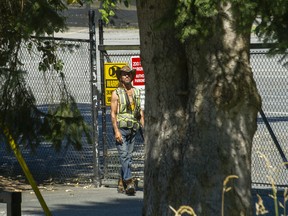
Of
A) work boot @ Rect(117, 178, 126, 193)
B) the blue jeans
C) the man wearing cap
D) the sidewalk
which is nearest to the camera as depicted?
the sidewalk

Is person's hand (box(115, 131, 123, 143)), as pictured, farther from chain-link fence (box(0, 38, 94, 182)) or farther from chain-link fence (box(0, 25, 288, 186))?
chain-link fence (box(0, 38, 94, 182))

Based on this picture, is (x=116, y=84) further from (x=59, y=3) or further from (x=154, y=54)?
(x=154, y=54)

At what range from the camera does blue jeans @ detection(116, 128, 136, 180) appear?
13.4 m

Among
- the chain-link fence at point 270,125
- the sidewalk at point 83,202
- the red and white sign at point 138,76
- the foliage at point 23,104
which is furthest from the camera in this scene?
the red and white sign at point 138,76

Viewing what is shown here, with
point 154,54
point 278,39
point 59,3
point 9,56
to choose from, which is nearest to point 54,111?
point 9,56

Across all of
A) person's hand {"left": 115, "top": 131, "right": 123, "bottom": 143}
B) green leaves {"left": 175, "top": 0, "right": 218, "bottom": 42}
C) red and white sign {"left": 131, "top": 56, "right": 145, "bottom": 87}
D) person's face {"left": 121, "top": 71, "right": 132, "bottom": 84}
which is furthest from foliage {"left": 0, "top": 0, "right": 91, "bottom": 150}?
green leaves {"left": 175, "top": 0, "right": 218, "bottom": 42}

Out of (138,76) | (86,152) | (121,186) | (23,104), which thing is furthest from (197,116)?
(86,152)

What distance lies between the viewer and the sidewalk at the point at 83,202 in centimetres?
1224

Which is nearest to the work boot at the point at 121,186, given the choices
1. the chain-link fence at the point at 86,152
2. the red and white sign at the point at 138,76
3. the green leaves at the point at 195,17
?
the chain-link fence at the point at 86,152

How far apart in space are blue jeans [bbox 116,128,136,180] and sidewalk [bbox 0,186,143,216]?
356mm

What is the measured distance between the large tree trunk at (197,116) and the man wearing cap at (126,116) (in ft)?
17.1

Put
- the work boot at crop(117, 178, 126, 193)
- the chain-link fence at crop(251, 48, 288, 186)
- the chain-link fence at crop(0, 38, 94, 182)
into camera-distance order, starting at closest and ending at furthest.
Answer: the chain-link fence at crop(251, 48, 288, 186)
the work boot at crop(117, 178, 126, 193)
the chain-link fence at crop(0, 38, 94, 182)

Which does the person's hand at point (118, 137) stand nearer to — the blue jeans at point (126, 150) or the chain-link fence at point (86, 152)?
the blue jeans at point (126, 150)

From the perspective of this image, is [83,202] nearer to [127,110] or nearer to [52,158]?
[127,110]
